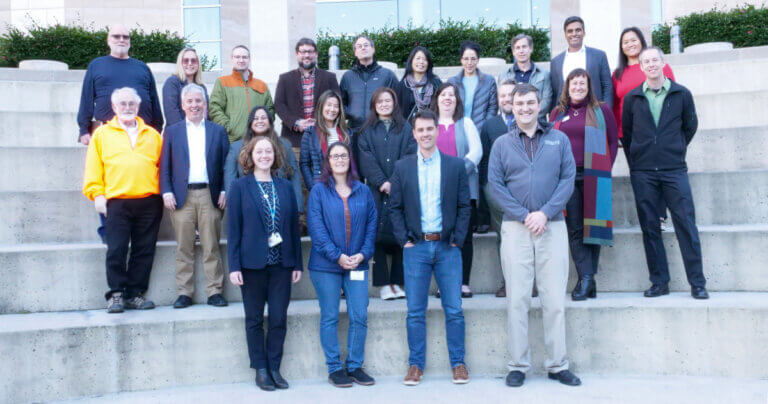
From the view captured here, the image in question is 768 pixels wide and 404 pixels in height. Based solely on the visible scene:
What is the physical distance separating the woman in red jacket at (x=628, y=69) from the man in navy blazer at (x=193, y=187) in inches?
156

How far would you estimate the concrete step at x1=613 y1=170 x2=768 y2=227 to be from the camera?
7.05 m

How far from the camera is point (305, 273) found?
21.8 ft

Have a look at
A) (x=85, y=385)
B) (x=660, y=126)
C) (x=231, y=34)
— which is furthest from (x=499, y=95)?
(x=231, y=34)

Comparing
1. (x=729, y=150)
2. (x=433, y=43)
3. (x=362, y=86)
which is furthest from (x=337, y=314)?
(x=433, y=43)

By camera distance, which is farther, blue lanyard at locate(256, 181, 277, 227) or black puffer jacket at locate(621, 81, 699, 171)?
black puffer jacket at locate(621, 81, 699, 171)

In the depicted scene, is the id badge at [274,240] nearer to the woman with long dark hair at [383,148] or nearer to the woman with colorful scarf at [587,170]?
the woman with long dark hair at [383,148]

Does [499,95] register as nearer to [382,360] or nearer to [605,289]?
[605,289]

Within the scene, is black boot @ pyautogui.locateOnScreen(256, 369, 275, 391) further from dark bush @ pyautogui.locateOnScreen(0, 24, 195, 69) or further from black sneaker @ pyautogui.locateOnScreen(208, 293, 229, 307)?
dark bush @ pyautogui.locateOnScreen(0, 24, 195, 69)

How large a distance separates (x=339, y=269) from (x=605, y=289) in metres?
2.75

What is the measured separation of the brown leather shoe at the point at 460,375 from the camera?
219 inches

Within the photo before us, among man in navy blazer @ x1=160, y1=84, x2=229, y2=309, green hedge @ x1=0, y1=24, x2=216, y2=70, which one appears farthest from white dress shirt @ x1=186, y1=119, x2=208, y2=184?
green hedge @ x1=0, y1=24, x2=216, y2=70

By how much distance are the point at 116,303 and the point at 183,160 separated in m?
1.40

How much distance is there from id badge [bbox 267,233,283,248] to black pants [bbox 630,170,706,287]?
3258mm

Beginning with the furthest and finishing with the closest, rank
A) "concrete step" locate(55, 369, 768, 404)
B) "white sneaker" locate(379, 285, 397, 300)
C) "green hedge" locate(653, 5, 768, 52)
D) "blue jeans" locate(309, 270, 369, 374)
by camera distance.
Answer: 1. "green hedge" locate(653, 5, 768, 52)
2. "white sneaker" locate(379, 285, 397, 300)
3. "blue jeans" locate(309, 270, 369, 374)
4. "concrete step" locate(55, 369, 768, 404)
